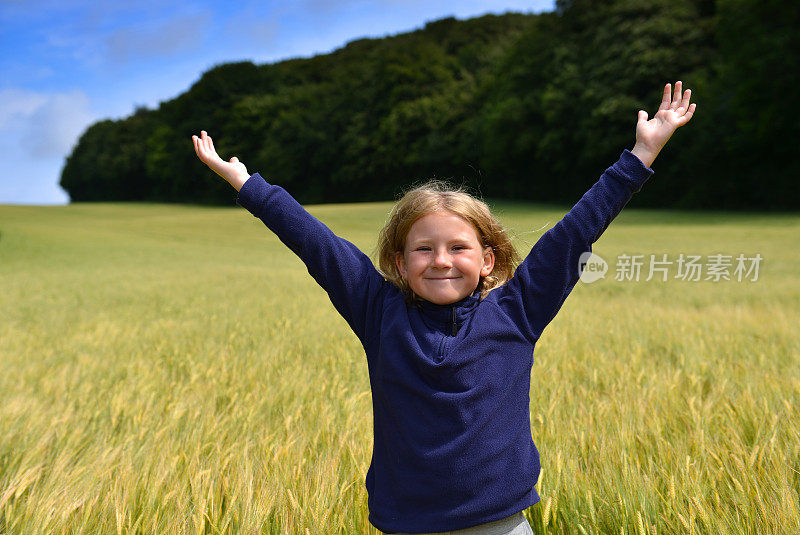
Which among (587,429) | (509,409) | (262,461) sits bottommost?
(587,429)

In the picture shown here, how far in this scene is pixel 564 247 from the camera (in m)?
1.58

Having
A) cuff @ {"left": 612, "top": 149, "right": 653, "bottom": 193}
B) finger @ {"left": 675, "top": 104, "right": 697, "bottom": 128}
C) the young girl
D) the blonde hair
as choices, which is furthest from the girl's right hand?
finger @ {"left": 675, "top": 104, "right": 697, "bottom": 128}

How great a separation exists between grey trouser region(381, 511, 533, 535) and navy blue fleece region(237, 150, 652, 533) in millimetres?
45

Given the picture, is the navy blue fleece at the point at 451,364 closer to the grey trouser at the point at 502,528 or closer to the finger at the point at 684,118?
the grey trouser at the point at 502,528

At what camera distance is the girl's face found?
1591mm

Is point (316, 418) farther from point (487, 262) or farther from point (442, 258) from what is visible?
point (442, 258)

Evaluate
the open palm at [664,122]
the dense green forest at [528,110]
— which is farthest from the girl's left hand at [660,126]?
the dense green forest at [528,110]

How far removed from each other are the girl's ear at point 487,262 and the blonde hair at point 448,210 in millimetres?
22

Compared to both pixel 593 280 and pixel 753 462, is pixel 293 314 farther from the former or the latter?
pixel 593 280

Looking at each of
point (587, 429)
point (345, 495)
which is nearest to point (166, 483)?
point (345, 495)

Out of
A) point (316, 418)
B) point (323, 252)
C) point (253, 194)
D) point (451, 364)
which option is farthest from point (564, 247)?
point (316, 418)

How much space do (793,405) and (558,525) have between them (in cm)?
162

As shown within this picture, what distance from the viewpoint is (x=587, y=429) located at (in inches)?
98.3

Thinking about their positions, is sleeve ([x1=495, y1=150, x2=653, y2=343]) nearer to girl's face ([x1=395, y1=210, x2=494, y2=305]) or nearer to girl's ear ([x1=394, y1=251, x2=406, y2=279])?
girl's face ([x1=395, y1=210, x2=494, y2=305])
